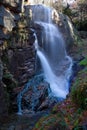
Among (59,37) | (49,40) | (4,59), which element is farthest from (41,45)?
(4,59)

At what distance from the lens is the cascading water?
1518 centimetres

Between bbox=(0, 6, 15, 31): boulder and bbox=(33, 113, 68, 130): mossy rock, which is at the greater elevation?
bbox=(0, 6, 15, 31): boulder

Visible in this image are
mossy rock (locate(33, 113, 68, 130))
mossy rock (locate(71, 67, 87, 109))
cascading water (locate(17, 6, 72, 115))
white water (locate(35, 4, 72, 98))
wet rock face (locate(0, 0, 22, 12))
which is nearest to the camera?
mossy rock (locate(33, 113, 68, 130))

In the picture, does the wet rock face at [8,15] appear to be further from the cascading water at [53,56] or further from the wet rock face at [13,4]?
the cascading water at [53,56]

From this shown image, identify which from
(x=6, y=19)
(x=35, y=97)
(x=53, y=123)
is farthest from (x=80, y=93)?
(x=6, y=19)

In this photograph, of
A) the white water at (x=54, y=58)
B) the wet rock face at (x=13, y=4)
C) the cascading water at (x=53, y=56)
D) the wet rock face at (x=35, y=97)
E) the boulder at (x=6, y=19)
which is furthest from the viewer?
the white water at (x=54, y=58)

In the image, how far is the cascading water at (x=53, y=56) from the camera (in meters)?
15.2

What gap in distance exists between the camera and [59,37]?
19.3m

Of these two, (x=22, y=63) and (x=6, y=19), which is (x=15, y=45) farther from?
(x=6, y=19)

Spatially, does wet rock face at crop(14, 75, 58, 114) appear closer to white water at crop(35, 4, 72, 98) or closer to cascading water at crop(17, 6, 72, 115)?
cascading water at crop(17, 6, 72, 115)

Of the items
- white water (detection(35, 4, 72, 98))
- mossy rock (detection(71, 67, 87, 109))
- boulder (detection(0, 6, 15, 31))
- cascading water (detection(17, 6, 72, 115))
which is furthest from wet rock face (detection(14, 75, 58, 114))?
mossy rock (detection(71, 67, 87, 109))

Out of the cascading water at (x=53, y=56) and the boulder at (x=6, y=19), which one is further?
the cascading water at (x=53, y=56)

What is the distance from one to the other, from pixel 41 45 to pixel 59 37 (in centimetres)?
233

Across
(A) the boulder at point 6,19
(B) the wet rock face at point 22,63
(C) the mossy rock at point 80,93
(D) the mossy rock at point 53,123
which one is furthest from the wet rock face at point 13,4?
(D) the mossy rock at point 53,123
